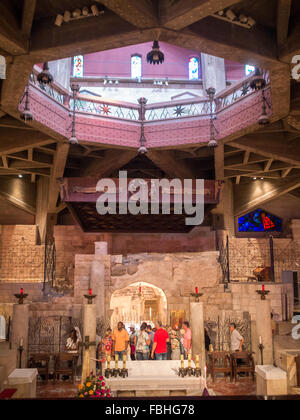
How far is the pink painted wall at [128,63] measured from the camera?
22.6 metres

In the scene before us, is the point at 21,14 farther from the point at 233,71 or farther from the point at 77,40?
the point at 233,71

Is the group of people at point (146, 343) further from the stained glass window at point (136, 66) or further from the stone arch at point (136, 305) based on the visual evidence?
the stained glass window at point (136, 66)

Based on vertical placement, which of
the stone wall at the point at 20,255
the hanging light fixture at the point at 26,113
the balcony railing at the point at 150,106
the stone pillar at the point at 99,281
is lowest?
the stone pillar at the point at 99,281

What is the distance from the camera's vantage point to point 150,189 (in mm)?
14539

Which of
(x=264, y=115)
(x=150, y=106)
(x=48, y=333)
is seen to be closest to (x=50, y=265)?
(x=48, y=333)

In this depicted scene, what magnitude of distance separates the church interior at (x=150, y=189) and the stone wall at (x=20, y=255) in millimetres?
72

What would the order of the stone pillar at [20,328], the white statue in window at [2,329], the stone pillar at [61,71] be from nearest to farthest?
the stone pillar at [20,328]
the white statue in window at [2,329]
the stone pillar at [61,71]

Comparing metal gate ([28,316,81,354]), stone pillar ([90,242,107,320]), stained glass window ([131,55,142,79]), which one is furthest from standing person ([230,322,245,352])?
stained glass window ([131,55,142,79])

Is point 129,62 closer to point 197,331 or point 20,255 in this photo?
point 20,255

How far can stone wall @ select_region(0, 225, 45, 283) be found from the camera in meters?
20.4

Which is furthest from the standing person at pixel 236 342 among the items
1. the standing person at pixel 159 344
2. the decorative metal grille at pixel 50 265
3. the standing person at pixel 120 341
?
the decorative metal grille at pixel 50 265

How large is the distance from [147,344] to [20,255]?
11687 millimetres
